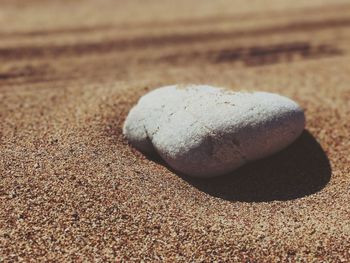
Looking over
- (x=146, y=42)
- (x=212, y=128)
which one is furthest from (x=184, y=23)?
(x=212, y=128)

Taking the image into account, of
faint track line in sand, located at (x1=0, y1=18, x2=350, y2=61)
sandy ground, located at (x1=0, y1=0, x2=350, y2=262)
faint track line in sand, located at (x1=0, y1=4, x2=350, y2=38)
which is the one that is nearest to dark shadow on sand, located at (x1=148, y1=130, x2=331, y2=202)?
sandy ground, located at (x1=0, y1=0, x2=350, y2=262)

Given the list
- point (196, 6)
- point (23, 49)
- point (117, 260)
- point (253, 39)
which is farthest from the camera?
point (196, 6)

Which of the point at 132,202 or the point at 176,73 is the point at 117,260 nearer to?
the point at 132,202

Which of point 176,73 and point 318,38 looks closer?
point 176,73

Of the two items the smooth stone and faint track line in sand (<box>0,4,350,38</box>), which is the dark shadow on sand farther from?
faint track line in sand (<box>0,4,350,38</box>)

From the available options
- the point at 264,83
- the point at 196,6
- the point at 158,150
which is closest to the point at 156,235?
the point at 158,150

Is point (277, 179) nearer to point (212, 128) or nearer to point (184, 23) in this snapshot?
point (212, 128)
